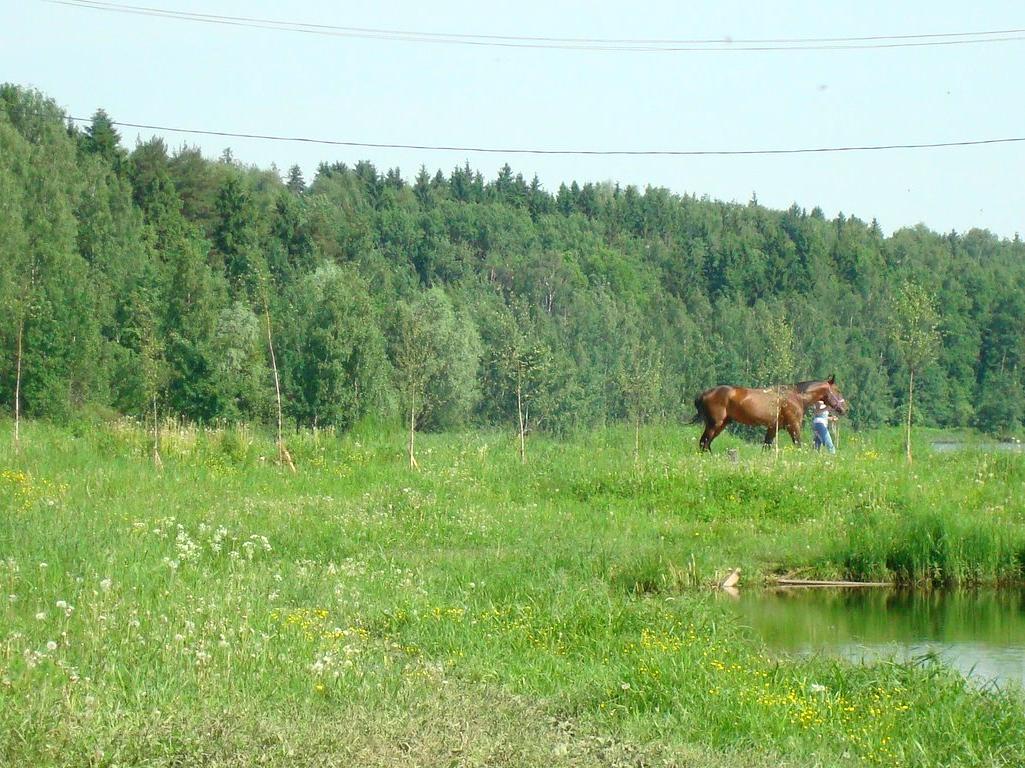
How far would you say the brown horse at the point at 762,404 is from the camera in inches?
995

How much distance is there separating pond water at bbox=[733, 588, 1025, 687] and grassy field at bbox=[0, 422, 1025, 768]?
511mm

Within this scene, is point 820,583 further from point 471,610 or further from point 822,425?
point 822,425

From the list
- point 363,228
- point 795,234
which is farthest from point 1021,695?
point 795,234

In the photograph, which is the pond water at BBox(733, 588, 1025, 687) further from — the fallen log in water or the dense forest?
the dense forest

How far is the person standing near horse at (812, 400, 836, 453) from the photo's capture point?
78.3ft

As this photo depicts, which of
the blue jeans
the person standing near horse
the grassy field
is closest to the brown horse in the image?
the person standing near horse

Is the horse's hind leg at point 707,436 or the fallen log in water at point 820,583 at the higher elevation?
the horse's hind leg at point 707,436

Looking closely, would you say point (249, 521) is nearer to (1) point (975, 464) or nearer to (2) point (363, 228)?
(1) point (975, 464)

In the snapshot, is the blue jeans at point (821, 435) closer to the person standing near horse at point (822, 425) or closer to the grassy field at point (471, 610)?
the person standing near horse at point (822, 425)

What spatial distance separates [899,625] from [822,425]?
12.4 meters

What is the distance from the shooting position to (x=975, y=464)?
20.3 metres

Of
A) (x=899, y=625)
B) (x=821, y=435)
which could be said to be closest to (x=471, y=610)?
(x=899, y=625)

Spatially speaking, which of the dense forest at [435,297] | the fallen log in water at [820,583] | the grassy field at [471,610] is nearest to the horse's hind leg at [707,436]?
the dense forest at [435,297]

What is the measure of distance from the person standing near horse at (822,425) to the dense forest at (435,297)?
4.13ft
